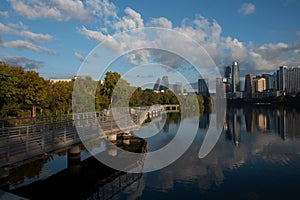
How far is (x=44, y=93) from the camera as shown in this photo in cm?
2838

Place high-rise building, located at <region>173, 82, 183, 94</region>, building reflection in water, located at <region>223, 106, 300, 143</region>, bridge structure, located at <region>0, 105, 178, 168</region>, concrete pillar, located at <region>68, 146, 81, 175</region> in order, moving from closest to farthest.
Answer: bridge structure, located at <region>0, 105, 178, 168</region>
concrete pillar, located at <region>68, 146, 81, 175</region>
building reflection in water, located at <region>223, 106, 300, 143</region>
high-rise building, located at <region>173, 82, 183, 94</region>

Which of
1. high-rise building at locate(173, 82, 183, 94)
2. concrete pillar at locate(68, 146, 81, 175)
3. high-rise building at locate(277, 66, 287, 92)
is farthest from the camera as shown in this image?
high-rise building at locate(277, 66, 287, 92)

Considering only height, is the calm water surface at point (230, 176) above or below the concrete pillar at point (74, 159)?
below

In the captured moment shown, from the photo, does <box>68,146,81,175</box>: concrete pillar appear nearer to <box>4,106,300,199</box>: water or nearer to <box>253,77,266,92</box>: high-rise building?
<box>4,106,300,199</box>: water

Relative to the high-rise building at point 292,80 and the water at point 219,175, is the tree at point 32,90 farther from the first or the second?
the high-rise building at point 292,80

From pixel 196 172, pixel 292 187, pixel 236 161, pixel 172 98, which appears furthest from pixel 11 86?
pixel 172 98

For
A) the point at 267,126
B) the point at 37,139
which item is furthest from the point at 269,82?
the point at 37,139

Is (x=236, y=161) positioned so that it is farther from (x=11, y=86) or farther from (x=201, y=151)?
(x=11, y=86)

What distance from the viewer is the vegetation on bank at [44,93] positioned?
78.9 feet

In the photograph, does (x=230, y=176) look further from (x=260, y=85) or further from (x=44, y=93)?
(x=260, y=85)

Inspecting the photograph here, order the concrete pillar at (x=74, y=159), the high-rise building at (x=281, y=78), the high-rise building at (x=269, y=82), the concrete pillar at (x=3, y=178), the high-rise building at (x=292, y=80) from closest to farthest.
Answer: the concrete pillar at (x=3, y=178) → the concrete pillar at (x=74, y=159) → the high-rise building at (x=292, y=80) → the high-rise building at (x=281, y=78) → the high-rise building at (x=269, y=82)

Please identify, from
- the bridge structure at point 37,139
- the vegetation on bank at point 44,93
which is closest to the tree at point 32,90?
the vegetation on bank at point 44,93

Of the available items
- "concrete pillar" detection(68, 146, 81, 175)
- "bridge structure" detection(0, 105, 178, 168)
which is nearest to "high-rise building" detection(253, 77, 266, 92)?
"bridge structure" detection(0, 105, 178, 168)

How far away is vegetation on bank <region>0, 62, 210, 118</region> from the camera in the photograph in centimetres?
2405
